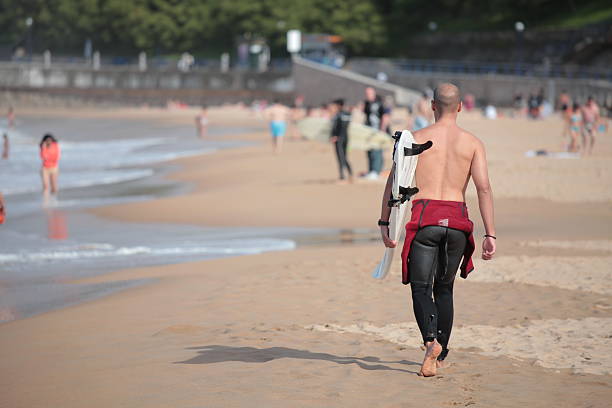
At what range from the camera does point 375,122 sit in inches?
770

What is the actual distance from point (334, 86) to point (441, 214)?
197 feet

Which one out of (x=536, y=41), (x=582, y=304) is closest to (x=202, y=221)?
(x=582, y=304)

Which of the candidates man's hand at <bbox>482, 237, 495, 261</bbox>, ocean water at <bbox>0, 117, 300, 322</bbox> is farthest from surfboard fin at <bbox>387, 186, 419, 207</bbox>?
ocean water at <bbox>0, 117, 300, 322</bbox>

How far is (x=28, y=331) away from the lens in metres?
8.09

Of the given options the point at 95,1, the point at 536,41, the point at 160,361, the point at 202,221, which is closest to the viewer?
the point at 160,361

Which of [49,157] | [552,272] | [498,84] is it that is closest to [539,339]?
[552,272]

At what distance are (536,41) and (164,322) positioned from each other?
62.7 meters

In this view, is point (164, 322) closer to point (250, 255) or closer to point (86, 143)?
point (250, 255)

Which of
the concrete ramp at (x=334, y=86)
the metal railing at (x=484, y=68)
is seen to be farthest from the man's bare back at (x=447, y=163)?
the concrete ramp at (x=334, y=86)

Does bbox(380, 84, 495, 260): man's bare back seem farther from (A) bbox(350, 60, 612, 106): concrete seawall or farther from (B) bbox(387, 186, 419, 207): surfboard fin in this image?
(A) bbox(350, 60, 612, 106): concrete seawall

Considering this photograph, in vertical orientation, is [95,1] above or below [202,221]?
above

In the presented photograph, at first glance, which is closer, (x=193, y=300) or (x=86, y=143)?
(x=193, y=300)

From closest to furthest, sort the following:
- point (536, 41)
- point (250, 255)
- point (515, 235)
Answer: point (250, 255) < point (515, 235) < point (536, 41)

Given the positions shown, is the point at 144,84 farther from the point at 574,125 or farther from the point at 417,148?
the point at 417,148
